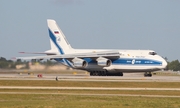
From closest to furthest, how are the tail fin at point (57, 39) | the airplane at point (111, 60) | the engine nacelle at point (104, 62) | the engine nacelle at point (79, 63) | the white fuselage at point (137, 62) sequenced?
the white fuselage at point (137, 62) < the airplane at point (111, 60) < the engine nacelle at point (104, 62) < the engine nacelle at point (79, 63) < the tail fin at point (57, 39)

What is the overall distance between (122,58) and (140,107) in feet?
145

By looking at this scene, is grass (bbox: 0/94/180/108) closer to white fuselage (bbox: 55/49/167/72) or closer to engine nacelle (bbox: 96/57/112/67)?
white fuselage (bbox: 55/49/167/72)

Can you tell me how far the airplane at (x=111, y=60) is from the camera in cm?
6856

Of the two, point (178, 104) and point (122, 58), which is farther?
point (122, 58)

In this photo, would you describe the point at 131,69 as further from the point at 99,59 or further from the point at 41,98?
the point at 41,98

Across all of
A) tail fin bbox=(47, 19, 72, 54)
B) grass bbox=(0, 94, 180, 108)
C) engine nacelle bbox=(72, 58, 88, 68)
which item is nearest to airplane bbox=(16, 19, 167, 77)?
engine nacelle bbox=(72, 58, 88, 68)

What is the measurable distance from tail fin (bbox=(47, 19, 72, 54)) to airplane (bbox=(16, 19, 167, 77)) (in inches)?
39.7

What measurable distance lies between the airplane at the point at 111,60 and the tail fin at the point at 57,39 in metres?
1.01

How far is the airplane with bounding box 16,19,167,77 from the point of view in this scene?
68.6 m

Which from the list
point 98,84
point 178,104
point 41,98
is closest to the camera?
point 178,104

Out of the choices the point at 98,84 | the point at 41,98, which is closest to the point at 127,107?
the point at 41,98

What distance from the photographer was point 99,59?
234 feet

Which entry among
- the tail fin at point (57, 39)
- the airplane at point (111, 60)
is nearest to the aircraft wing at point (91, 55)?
the airplane at point (111, 60)

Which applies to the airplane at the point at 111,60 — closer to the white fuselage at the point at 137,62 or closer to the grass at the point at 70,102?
the white fuselage at the point at 137,62
